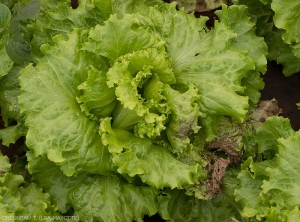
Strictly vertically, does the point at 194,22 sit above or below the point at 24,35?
above

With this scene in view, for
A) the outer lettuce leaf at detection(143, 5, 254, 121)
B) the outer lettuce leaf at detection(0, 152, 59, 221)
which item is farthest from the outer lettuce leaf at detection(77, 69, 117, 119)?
the outer lettuce leaf at detection(0, 152, 59, 221)

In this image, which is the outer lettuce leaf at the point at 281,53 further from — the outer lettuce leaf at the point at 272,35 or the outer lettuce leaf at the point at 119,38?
the outer lettuce leaf at the point at 119,38

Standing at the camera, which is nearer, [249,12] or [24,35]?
[24,35]

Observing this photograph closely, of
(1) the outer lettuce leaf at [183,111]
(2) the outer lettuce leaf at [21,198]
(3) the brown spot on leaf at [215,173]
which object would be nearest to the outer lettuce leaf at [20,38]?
(2) the outer lettuce leaf at [21,198]

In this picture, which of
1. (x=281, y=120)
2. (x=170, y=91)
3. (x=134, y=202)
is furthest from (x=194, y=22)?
(x=134, y=202)

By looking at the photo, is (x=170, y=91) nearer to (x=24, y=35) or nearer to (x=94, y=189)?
(x=94, y=189)

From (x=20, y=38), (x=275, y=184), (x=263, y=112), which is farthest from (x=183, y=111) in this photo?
(x=20, y=38)
